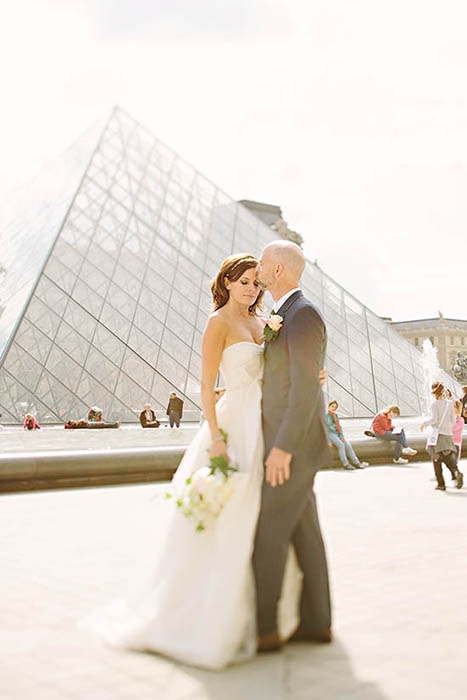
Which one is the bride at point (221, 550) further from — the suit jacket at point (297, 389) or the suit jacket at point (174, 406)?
the suit jacket at point (174, 406)

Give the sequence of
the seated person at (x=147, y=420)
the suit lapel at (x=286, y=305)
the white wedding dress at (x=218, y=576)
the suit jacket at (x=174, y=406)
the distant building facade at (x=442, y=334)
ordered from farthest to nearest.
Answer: the distant building facade at (x=442, y=334) → the suit jacket at (x=174, y=406) → the seated person at (x=147, y=420) → the suit lapel at (x=286, y=305) → the white wedding dress at (x=218, y=576)

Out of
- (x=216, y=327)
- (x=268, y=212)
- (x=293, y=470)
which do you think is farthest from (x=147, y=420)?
(x=268, y=212)

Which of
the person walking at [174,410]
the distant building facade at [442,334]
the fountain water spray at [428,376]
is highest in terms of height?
the distant building facade at [442,334]

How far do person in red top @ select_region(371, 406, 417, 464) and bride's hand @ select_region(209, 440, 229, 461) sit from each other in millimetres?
7792

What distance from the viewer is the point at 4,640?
278 cm

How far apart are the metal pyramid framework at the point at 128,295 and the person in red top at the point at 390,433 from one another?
27.1ft

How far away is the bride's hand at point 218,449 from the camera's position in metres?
2.80

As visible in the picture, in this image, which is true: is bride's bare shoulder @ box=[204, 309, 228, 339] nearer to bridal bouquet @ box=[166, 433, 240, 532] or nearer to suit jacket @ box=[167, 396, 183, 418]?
bridal bouquet @ box=[166, 433, 240, 532]

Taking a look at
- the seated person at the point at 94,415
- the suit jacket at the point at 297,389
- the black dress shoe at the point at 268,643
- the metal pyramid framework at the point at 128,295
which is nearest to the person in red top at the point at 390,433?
the seated person at the point at 94,415

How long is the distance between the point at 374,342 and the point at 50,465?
17465 mm

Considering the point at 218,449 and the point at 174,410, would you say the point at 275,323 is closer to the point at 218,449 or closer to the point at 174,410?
the point at 218,449

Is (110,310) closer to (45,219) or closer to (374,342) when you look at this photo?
(45,219)

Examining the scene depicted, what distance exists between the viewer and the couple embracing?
8.57ft

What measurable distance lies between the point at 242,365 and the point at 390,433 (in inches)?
312
